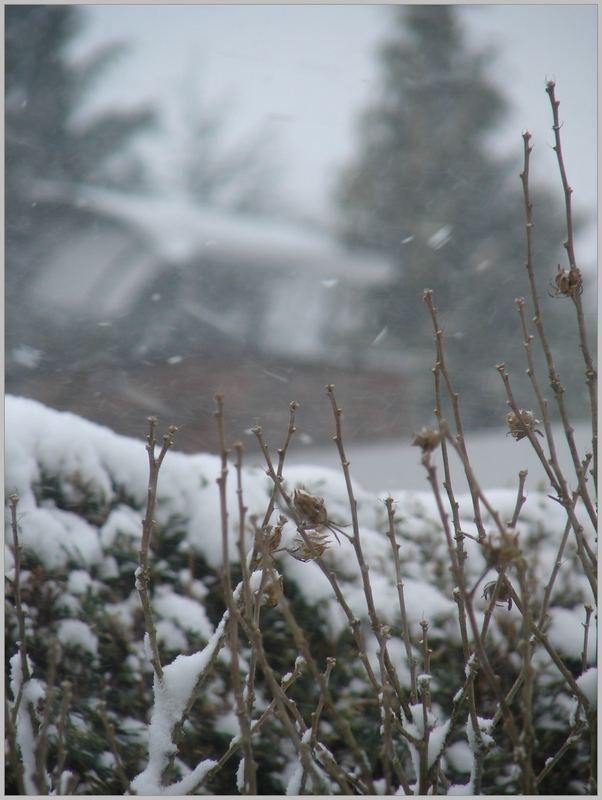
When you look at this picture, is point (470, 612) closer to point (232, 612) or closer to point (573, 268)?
point (232, 612)

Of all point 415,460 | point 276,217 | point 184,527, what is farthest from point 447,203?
point 184,527

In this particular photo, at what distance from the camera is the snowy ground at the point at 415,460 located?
5477 mm

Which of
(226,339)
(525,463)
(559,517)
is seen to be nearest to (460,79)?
(226,339)

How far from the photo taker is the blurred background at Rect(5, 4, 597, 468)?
21.6 feet

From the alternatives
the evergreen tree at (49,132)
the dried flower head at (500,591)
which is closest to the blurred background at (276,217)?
the evergreen tree at (49,132)

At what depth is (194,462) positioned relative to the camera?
75.2 inches

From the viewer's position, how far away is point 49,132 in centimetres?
792

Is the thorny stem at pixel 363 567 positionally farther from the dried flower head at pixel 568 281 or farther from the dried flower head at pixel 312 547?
the dried flower head at pixel 568 281

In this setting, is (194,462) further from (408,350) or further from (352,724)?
(408,350)

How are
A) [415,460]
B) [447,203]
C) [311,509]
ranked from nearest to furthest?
[311,509]
[415,460]
[447,203]

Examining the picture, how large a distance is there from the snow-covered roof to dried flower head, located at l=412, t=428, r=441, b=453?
700 cm

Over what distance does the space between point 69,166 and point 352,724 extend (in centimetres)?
782

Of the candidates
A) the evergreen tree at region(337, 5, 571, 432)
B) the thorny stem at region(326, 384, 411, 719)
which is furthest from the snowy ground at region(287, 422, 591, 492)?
the thorny stem at region(326, 384, 411, 719)

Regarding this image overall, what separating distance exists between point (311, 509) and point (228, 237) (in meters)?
7.60
